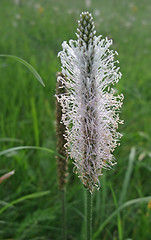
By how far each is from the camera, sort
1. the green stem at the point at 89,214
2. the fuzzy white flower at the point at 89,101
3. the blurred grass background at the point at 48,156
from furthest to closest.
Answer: the blurred grass background at the point at 48,156 → the green stem at the point at 89,214 → the fuzzy white flower at the point at 89,101

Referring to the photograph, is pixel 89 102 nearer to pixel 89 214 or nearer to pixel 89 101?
pixel 89 101

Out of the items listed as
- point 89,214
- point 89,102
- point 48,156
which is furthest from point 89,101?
point 48,156

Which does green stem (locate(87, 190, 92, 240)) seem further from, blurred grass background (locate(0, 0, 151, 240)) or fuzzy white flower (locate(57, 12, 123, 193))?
blurred grass background (locate(0, 0, 151, 240))

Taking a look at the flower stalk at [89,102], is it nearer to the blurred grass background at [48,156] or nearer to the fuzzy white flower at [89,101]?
A: the fuzzy white flower at [89,101]

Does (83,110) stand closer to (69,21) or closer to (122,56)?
(122,56)

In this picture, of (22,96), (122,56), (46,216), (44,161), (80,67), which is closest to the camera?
(80,67)

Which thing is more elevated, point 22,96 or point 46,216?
point 22,96

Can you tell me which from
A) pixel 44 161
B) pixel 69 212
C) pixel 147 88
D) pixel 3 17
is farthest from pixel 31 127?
pixel 3 17

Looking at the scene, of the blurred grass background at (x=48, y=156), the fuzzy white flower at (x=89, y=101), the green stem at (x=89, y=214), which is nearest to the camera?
the fuzzy white flower at (x=89, y=101)

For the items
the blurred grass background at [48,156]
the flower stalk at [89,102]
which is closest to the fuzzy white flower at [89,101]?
the flower stalk at [89,102]
